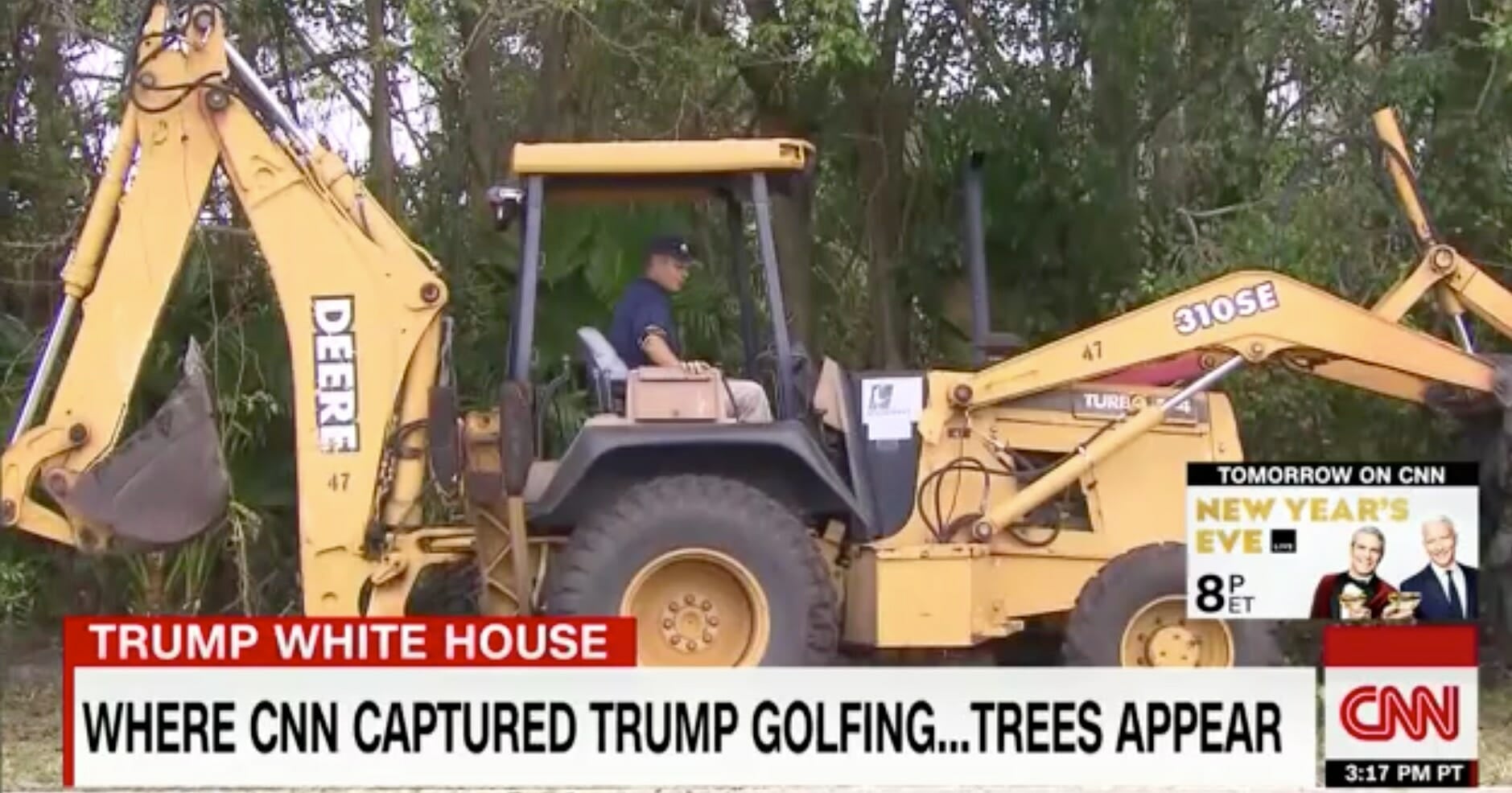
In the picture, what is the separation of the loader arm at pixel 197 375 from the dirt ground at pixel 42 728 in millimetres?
909

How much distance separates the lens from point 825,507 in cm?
941

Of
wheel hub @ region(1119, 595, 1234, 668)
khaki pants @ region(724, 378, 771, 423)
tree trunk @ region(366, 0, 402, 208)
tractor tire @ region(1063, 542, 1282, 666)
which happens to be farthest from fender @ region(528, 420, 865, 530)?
tree trunk @ region(366, 0, 402, 208)

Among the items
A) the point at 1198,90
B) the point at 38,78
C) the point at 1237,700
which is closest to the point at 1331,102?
the point at 1198,90

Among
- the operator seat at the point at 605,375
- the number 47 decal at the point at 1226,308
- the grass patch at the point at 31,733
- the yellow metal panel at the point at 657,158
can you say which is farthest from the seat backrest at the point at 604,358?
the grass patch at the point at 31,733

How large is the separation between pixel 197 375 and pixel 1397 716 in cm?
518

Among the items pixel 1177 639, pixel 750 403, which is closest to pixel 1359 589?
pixel 1177 639

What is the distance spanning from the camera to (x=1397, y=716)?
794 cm

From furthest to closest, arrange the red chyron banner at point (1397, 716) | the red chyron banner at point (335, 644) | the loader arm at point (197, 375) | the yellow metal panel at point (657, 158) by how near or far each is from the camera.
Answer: the loader arm at point (197, 375) < the yellow metal panel at point (657, 158) < the red chyron banner at point (335, 644) < the red chyron banner at point (1397, 716)

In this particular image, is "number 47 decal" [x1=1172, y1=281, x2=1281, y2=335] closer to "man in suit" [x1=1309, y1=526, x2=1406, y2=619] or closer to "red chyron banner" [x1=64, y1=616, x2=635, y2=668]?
"man in suit" [x1=1309, y1=526, x2=1406, y2=619]

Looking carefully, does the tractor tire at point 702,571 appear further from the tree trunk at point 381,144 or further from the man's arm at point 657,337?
the tree trunk at point 381,144

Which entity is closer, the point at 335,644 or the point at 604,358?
the point at 335,644

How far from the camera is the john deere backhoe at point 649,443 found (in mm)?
9156

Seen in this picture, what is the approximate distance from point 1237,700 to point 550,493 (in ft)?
9.52

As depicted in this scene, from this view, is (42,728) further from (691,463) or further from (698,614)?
(691,463)
